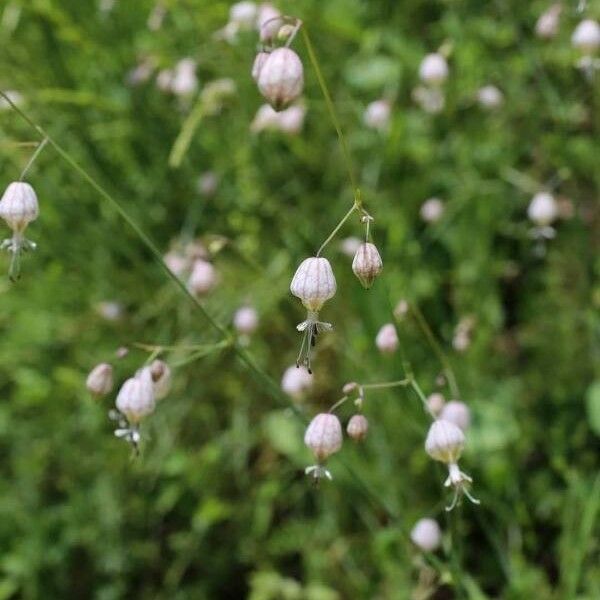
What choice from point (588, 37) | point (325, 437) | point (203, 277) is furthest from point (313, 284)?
point (588, 37)

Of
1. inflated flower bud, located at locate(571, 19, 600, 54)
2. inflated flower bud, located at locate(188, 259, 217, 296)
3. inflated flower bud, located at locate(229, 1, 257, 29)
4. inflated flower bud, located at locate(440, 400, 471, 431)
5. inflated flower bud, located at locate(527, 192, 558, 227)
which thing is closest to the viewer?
inflated flower bud, located at locate(440, 400, 471, 431)

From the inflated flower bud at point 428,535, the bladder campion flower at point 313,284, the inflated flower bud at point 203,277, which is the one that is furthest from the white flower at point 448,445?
the inflated flower bud at point 203,277

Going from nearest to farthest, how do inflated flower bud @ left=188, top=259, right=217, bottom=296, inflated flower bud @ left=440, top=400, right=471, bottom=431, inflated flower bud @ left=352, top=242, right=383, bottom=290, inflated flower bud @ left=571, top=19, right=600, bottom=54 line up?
inflated flower bud @ left=352, top=242, right=383, bottom=290, inflated flower bud @ left=440, top=400, right=471, bottom=431, inflated flower bud @ left=188, top=259, right=217, bottom=296, inflated flower bud @ left=571, top=19, right=600, bottom=54

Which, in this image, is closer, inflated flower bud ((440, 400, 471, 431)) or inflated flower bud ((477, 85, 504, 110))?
inflated flower bud ((440, 400, 471, 431))

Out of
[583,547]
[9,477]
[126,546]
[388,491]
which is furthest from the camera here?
[9,477]

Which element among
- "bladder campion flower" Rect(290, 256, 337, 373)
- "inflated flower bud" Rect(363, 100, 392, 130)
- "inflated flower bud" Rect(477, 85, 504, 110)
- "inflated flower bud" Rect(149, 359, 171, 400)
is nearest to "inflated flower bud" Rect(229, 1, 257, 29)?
"inflated flower bud" Rect(363, 100, 392, 130)

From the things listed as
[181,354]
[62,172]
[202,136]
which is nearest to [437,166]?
[202,136]

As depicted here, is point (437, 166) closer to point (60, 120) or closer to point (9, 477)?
point (60, 120)

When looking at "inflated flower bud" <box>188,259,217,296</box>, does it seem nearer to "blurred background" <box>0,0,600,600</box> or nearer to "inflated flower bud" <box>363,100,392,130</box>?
"blurred background" <box>0,0,600,600</box>
